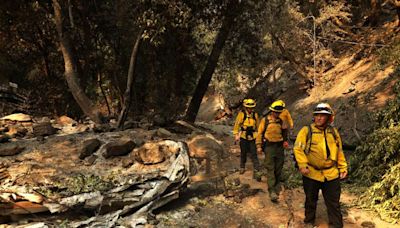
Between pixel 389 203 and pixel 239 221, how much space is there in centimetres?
276

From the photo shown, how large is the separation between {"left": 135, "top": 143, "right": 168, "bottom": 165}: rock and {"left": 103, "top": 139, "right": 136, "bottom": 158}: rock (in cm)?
50

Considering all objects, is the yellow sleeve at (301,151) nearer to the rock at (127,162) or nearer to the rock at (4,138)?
the rock at (127,162)

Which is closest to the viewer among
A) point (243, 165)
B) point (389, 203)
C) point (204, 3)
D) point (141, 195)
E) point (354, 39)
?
point (389, 203)

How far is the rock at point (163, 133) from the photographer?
12.5 m

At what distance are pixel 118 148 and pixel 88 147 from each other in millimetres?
851

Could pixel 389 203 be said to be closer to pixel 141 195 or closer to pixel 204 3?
pixel 141 195

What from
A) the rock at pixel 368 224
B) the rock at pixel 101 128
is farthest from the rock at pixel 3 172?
the rock at pixel 368 224

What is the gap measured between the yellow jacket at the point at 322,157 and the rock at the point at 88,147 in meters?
6.52

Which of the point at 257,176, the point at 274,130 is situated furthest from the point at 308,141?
the point at 257,176

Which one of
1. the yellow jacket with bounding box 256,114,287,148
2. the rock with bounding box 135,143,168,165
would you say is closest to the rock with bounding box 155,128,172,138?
the rock with bounding box 135,143,168,165

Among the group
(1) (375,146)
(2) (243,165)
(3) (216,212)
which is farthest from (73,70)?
(1) (375,146)

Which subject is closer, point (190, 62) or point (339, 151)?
point (339, 151)

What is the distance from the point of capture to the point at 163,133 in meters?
12.7

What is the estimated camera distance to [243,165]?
9.61m
